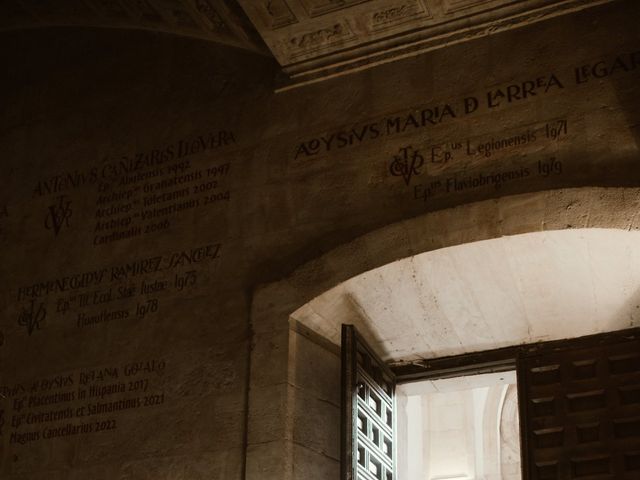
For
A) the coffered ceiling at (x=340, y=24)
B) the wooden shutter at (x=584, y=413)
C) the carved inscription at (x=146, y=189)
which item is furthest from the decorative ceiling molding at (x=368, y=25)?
the wooden shutter at (x=584, y=413)

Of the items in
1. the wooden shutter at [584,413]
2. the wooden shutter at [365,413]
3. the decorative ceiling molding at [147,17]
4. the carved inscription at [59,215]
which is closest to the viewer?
the wooden shutter at [365,413]

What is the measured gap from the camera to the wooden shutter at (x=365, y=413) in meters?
5.55

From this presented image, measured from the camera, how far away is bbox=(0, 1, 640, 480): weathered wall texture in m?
5.71

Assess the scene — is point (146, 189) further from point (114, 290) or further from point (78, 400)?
point (78, 400)

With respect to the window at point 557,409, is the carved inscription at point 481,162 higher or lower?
higher

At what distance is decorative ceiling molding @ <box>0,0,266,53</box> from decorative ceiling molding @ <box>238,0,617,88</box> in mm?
363

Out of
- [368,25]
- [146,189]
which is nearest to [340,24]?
[368,25]

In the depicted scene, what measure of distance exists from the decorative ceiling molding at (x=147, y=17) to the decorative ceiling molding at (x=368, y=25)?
1.19 ft

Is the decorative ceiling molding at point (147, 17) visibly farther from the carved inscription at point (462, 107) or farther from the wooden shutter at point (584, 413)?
the wooden shutter at point (584, 413)

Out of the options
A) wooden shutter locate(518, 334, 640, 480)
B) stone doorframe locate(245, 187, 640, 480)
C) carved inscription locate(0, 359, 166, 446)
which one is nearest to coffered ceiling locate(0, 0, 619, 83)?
stone doorframe locate(245, 187, 640, 480)

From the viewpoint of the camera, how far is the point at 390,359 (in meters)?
6.63

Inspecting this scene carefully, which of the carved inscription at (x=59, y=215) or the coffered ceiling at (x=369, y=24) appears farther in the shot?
the carved inscription at (x=59, y=215)

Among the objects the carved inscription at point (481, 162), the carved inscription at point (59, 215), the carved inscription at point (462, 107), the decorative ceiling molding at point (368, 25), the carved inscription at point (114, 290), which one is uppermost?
the decorative ceiling molding at point (368, 25)

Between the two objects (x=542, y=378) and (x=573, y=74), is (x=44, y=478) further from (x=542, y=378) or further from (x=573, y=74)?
(x=573, y=74)
